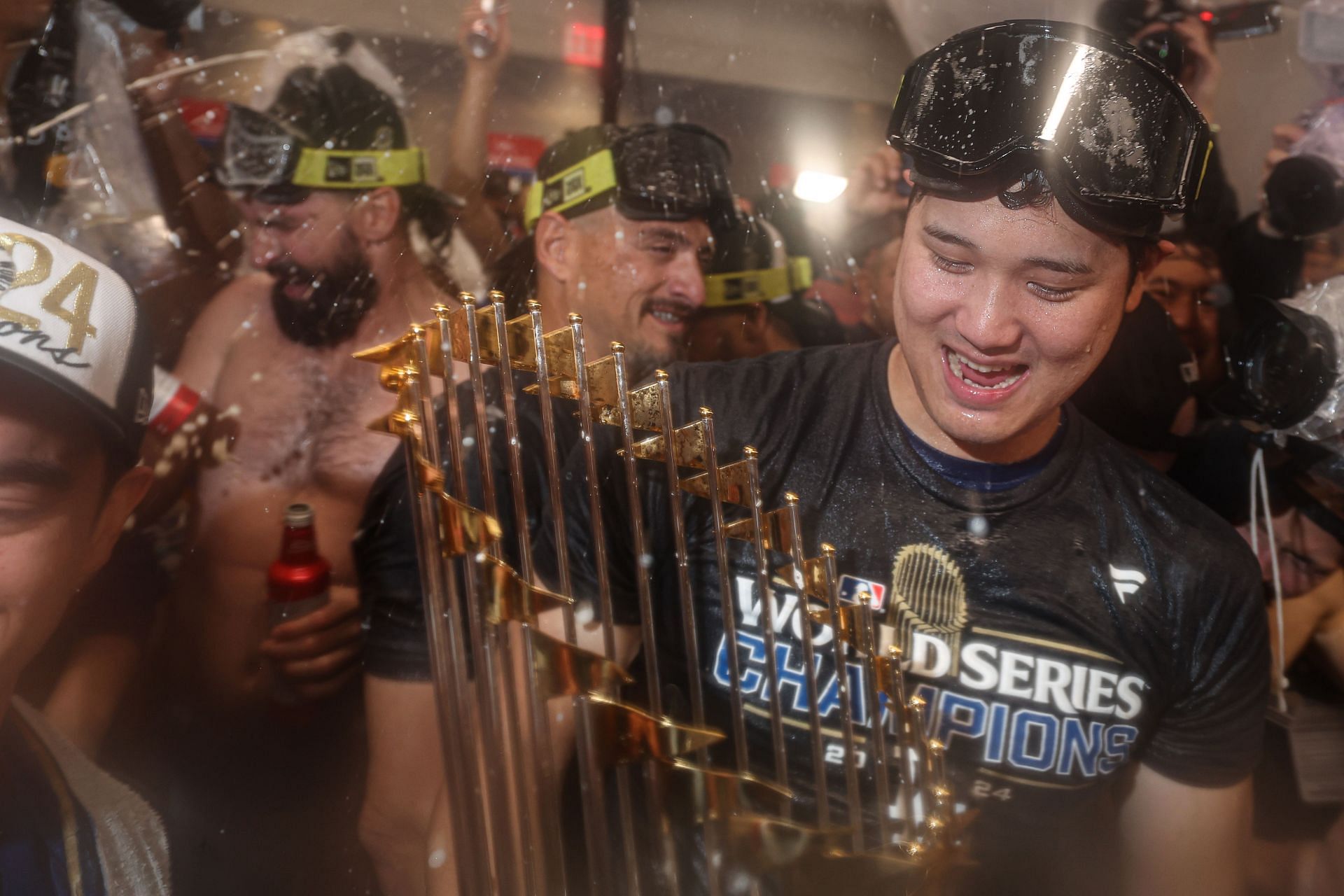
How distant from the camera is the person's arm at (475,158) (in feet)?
3.02

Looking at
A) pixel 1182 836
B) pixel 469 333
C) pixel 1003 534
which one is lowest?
pixel 1182 836

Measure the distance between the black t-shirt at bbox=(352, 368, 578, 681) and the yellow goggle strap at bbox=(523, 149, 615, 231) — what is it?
16 centimetres

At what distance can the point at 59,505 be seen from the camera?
88 cm

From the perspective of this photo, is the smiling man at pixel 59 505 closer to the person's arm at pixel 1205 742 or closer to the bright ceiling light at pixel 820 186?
the bright ceiling light at pixel 820 186

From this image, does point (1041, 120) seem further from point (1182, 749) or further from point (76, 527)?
point (76, 527)

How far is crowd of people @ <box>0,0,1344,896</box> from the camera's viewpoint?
2.94ft

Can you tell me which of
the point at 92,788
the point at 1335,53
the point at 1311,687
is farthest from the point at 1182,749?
the point at 92,788

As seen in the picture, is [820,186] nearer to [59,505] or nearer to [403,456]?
[403,456]

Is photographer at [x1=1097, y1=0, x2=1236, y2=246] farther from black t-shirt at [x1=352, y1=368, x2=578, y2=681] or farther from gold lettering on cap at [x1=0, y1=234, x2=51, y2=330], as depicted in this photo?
gold lettering on cap at [x1=0, y1=234, x2=51, y2=330]

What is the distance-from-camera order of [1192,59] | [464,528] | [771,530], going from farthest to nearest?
[1192,59]
[771,530]
[464,528]

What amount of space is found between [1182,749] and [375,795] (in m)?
0.79

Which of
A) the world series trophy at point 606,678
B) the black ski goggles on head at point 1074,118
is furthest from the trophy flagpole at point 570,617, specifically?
the black ski goggles on head at point 1074,118

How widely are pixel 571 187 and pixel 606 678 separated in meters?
0.44

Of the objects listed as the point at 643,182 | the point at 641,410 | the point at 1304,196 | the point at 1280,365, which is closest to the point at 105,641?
the point at 641,410
